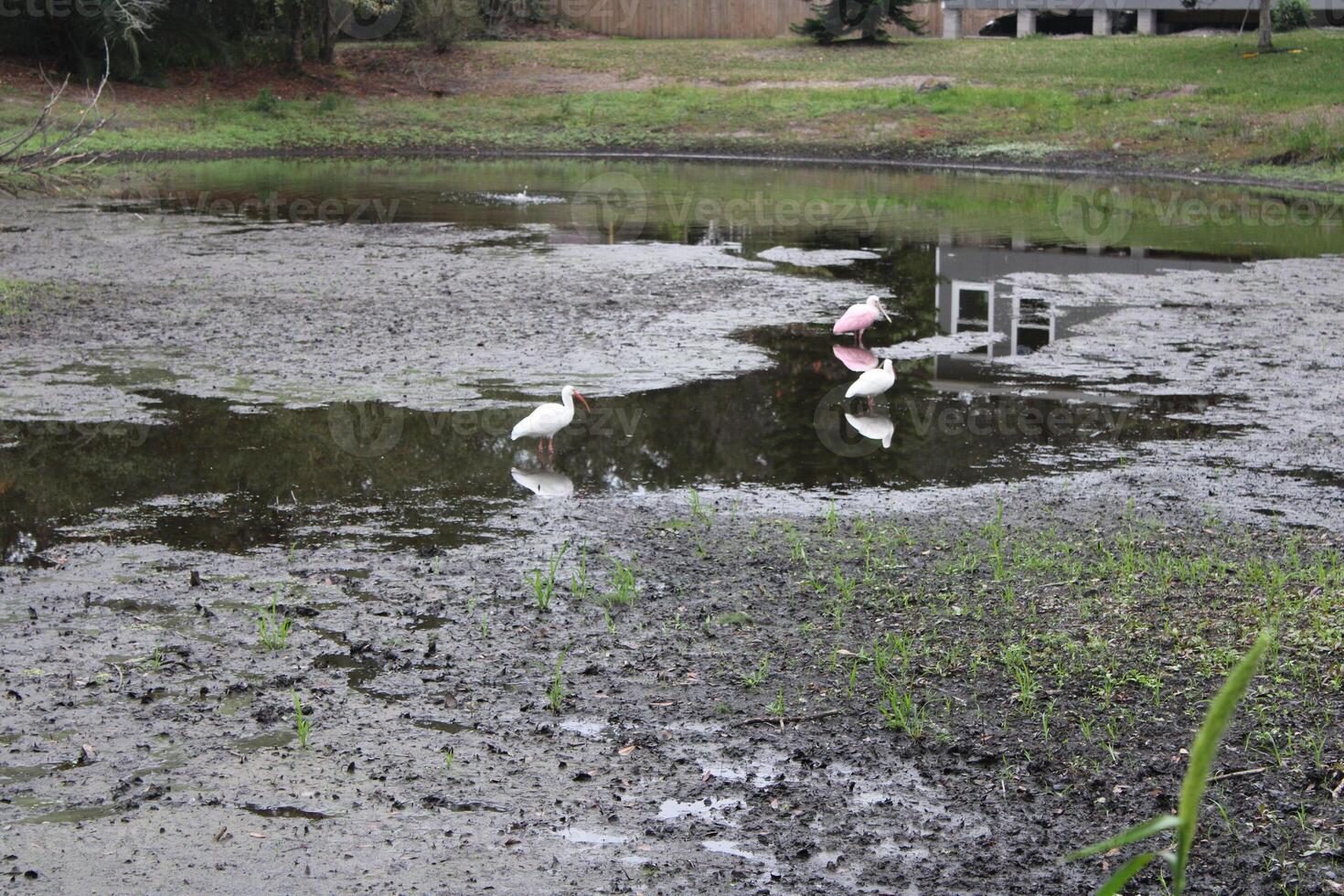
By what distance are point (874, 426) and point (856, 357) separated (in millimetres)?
2139

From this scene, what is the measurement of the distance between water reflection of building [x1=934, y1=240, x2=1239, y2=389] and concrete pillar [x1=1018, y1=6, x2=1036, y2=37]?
1099 inches

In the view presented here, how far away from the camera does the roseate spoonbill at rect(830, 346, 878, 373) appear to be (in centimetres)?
1183

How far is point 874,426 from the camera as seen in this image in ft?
33.0

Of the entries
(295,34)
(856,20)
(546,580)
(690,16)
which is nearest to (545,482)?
(546,580)

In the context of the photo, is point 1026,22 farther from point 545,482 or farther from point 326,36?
point 545,482

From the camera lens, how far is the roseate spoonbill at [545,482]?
8.47 meters

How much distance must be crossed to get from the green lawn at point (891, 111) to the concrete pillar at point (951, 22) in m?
5.24

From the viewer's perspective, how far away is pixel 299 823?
4.64 m

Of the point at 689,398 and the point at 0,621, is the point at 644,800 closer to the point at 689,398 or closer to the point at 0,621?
the point at 0,621

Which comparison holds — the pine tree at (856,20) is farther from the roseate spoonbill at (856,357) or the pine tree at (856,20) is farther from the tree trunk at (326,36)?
the roseate spoonbill at (856,357)

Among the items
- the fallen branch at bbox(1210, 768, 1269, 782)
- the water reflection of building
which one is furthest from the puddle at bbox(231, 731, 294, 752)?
the water reflection of building

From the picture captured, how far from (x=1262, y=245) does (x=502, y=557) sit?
1449 centimetres

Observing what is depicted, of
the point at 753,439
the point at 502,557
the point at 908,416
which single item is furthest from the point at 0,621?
the point at 908,416

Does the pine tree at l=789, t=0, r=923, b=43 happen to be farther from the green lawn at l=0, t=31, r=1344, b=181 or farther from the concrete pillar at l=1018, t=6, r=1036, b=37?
the concrete pillar at l=1018, t=6, r=1036, b=37
